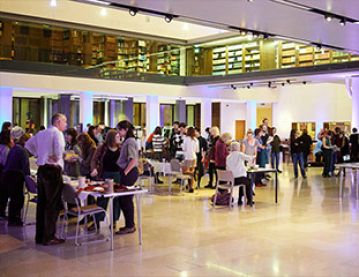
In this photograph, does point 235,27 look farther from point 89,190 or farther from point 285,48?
point 285,48

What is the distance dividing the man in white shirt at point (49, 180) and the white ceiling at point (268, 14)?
7.55ft

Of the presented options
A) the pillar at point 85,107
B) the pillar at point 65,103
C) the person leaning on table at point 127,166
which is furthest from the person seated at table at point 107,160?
the pillar at point 65,103

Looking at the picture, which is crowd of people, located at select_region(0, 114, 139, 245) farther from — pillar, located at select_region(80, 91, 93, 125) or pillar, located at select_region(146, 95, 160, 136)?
pillar, located at select_region(146, 95, 160, 136)

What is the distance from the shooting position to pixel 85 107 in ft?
57.7

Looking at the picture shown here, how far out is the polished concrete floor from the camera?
206 inches

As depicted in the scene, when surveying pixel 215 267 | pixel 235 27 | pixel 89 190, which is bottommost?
pixel 215 267

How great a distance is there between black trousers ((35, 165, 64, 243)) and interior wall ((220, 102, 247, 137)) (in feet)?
65.7

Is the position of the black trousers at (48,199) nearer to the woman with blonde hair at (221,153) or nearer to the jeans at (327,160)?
the woman with blonde hair at (221,153)

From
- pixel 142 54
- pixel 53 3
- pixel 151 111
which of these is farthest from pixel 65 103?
pixel 53 3

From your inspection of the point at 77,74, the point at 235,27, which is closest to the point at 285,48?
the point at 77,74

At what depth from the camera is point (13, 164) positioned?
757 centimetres

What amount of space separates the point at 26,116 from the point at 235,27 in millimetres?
15686

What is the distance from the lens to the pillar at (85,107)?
1742 centimetres

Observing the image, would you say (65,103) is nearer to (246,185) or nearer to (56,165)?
(246,185)
